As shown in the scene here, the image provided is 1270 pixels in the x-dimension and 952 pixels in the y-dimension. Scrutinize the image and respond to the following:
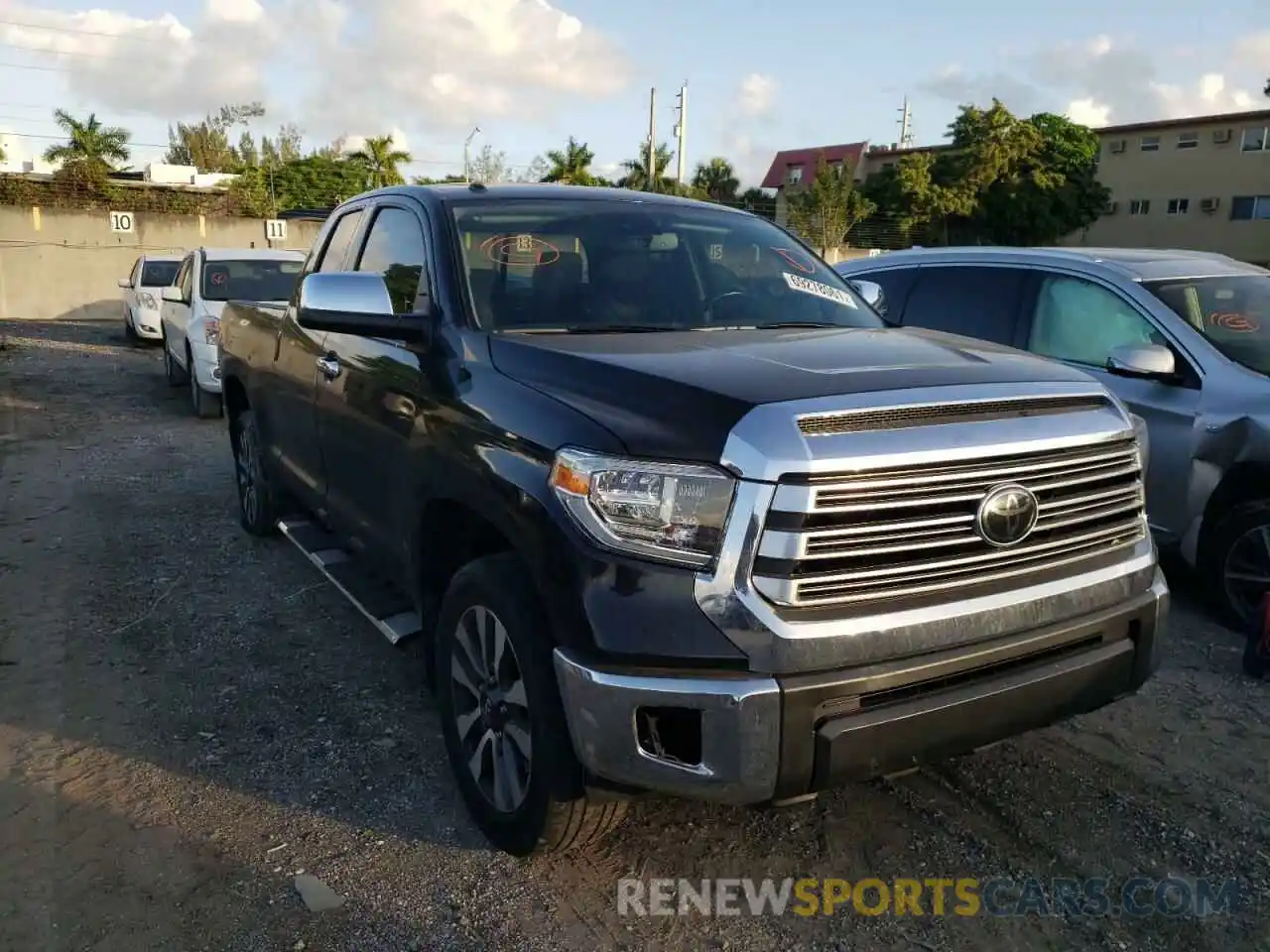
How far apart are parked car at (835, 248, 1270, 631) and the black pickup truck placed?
69.5 inches

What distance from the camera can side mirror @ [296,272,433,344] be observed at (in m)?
3.38

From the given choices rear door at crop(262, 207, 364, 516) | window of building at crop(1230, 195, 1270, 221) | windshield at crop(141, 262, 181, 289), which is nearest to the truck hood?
rear door at crop(262, 207, 364, 516)

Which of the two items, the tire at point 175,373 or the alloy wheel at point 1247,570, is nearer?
the alloy wheel at point 1247,570

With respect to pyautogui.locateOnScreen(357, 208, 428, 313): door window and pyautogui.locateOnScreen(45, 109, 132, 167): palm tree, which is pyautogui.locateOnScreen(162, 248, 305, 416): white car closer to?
pyautogui.locateOnScreen(357, 208, 428, 313): door window

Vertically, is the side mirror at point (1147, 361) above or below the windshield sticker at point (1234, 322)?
below

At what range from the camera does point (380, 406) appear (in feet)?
12.1

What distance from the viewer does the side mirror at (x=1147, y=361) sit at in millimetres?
4848

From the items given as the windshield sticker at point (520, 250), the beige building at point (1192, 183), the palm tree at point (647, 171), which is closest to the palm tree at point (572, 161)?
the palm tree at point (647, 171)

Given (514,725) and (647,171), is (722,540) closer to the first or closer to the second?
(514,725)

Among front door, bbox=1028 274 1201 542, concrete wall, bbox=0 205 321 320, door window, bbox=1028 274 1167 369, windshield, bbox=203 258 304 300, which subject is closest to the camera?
front door, bbox=1028 274 1201 542

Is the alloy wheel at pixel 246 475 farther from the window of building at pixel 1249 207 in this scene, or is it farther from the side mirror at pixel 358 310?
the window of building at pixel 1249 207

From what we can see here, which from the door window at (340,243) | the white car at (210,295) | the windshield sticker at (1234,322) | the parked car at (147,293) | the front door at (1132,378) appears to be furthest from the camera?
the parked car at (147,293)

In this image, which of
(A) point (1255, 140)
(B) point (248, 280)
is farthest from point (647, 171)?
(B) point (248, 280)

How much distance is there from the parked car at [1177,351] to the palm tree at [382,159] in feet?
115
